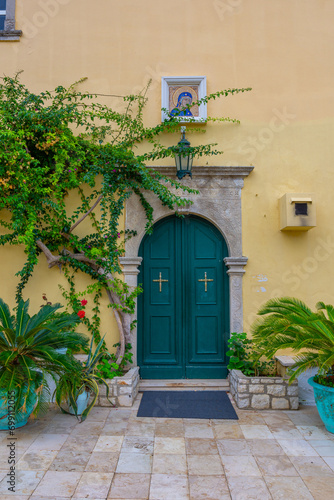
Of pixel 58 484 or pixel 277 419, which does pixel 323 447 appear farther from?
pixel 58 484

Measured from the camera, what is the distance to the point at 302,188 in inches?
207

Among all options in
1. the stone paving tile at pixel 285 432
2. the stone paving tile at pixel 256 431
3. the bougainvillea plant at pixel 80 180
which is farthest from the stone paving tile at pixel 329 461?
the bougainvillea plant at pixel 80 180

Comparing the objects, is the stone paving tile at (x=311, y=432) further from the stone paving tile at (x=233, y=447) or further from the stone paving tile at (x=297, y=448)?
the stone paving tile at (x=233, y=447)

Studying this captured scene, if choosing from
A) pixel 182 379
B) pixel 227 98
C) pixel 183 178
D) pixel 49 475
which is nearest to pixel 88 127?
pixel 183 178

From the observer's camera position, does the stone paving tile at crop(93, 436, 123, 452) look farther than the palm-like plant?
No

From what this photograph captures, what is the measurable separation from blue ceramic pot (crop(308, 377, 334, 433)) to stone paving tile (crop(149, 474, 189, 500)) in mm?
1631

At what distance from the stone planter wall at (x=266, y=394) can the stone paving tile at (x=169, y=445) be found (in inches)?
43.1

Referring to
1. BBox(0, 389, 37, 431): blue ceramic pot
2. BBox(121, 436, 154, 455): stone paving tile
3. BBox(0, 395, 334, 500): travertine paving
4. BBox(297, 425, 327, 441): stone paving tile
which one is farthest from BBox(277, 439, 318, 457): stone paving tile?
BBox(0, 389, 37, 431): blue ceramic pot

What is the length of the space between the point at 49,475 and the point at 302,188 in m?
4.44

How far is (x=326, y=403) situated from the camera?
375 centimetres

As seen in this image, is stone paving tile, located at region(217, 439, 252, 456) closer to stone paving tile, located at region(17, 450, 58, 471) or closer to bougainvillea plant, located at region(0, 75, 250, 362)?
stone paving tile, located at region(17, 450, 58, 471)

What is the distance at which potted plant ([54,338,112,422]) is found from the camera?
373 cm

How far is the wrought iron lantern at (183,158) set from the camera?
498 cm

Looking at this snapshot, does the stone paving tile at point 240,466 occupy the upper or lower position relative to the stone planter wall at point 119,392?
lower
